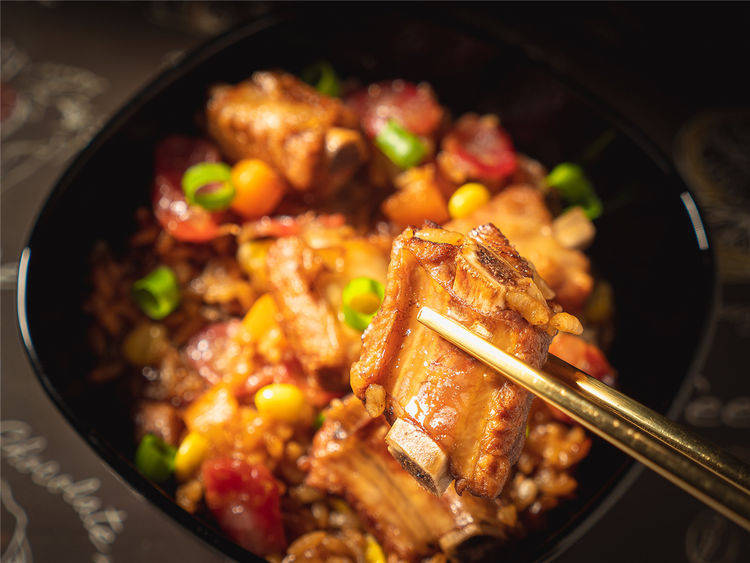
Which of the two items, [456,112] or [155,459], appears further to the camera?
[456,112]

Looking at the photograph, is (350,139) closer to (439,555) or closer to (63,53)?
(439,555)

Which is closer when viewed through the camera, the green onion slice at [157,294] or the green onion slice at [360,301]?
the green onion slice at [360,301]

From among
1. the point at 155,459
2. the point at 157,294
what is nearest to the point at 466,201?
the point at 157,294

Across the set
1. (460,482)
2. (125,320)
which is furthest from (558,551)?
(125,320)

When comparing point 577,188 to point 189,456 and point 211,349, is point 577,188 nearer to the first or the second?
point 211,349

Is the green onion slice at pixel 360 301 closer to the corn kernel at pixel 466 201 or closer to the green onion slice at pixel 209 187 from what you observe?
the corn kernel at pixel 466 201

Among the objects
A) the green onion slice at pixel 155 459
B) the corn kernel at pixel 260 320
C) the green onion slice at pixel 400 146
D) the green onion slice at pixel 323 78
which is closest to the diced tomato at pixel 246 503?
the green onion slice at pixel 155 459

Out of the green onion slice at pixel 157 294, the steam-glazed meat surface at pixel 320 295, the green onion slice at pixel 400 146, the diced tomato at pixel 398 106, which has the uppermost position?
the diced tomato at pixel 398 106
